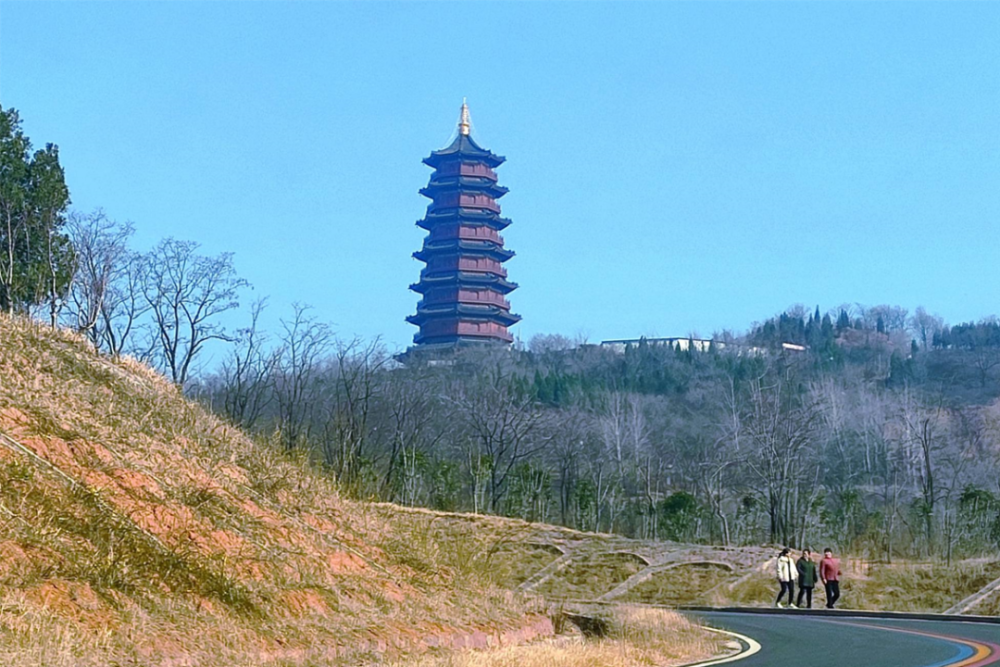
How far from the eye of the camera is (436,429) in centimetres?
6950

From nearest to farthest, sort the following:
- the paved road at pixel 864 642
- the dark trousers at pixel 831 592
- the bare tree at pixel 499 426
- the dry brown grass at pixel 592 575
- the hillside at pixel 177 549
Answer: the hillside at pixel 177 549 → the paved road at pixel 864 642 → the dark trousers at pixel 831 592 → the dry brown grass at pixel 592 575 → the bare tree at pixel 499 426

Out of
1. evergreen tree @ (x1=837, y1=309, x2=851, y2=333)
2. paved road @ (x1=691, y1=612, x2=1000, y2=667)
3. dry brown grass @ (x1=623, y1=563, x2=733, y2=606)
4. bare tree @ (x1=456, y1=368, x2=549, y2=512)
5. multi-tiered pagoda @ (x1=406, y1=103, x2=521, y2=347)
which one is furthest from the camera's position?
evergreen tree @ (x1=837, y1=309, x2=851, y2=333)

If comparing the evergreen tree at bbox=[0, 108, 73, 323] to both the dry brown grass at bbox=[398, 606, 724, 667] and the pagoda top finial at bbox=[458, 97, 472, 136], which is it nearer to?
the dry brown grass at bbox=[398, 606, 724, 667]

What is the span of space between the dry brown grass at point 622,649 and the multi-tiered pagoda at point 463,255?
3525 inches

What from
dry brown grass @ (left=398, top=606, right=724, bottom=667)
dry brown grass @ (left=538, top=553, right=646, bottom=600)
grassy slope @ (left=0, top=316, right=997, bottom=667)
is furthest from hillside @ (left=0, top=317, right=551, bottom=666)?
dry brown grass @ (left=538, top=553, right=646, bottom=600)

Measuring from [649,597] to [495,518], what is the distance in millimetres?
8283

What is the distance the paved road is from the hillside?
11.4ft

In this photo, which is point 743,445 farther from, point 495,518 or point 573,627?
point 573,627

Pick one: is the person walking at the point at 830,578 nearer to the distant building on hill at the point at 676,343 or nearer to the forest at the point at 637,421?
the forest at the point at 637,421

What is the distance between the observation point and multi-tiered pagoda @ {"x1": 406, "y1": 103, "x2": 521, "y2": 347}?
108938 millimetres

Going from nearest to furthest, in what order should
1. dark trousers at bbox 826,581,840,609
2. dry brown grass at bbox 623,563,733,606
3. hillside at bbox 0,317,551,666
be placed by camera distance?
hillside at bbox 0,317,551,666
dark trousers at bbox 826,581,840,609
dry brown grass at bbox 623,563,733,606

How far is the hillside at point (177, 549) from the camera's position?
33.1ft

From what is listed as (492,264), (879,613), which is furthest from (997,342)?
(879,613)

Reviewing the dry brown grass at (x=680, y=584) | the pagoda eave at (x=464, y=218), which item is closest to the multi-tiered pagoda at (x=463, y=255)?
the pagoda eave at (x=464, y=218)
